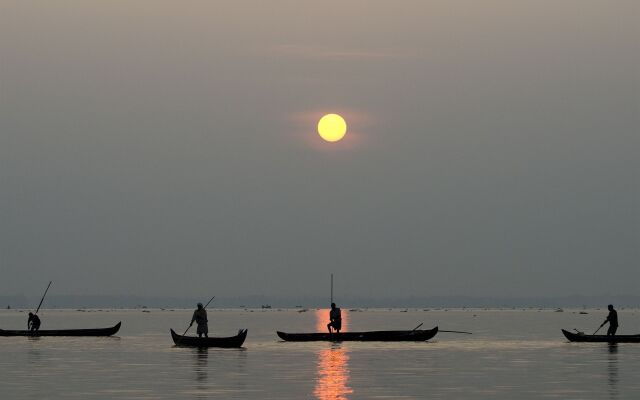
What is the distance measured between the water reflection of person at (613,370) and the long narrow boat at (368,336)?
11.0 meters

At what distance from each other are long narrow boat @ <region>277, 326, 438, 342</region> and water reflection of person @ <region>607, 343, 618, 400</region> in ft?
36.1

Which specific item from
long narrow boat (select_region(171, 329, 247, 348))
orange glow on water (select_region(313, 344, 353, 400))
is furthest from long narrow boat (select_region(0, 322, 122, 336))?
orange glow on water (select_region(313, 344, 353, 400))

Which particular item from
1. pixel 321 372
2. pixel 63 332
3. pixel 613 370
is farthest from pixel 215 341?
pixel 613 370

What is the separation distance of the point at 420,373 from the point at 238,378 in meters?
7.03

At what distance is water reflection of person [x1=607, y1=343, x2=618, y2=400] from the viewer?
3566 centimetres

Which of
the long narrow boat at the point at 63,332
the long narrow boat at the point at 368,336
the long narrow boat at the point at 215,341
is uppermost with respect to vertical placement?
the long narrow boat at the point at 63,332

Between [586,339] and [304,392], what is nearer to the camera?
[304,392]

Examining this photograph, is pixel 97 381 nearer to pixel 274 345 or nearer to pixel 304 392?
pixel 304 392

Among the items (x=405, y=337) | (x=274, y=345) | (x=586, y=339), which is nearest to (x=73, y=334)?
(x=274, y=345)

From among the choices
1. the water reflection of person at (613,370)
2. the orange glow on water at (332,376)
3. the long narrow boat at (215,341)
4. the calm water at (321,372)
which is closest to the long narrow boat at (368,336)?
the calm water at (321,372)

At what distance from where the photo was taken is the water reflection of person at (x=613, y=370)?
117 ft

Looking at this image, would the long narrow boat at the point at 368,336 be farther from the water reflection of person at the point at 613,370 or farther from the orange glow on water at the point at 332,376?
the water reflection of person at the point at 613,370

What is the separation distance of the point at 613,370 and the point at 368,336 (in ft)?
80.5

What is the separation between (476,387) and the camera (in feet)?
124
